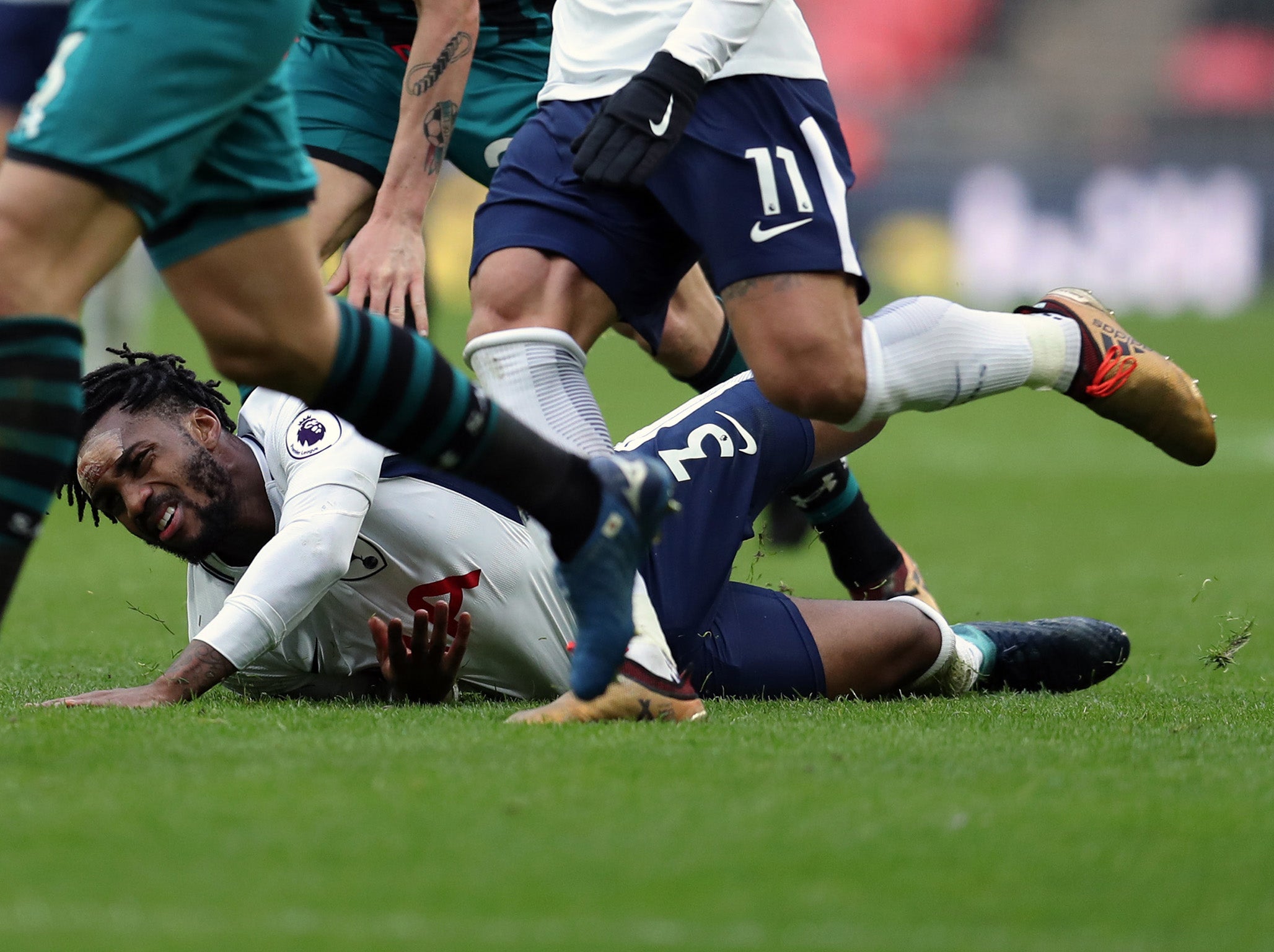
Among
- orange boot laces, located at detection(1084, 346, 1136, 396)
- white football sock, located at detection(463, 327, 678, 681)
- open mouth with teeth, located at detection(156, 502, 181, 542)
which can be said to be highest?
orange boot laces, located at detection(1084, 346, 1136, 396)

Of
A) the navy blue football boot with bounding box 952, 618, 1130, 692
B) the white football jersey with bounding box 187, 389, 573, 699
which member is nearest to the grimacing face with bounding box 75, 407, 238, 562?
the white football jersey with bounding box 187, 389, 573, 699

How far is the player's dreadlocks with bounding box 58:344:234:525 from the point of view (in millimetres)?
3656

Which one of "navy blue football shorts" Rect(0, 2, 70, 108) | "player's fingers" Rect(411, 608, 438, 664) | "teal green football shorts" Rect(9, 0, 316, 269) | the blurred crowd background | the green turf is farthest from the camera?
the blurred crowd background

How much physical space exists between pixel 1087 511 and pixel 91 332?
6.32 m

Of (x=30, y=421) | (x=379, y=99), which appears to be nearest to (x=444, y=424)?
(x=30, y=421)

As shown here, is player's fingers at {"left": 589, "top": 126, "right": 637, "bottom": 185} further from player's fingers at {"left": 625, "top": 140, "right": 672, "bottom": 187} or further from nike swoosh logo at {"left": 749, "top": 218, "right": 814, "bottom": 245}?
nike swoosh logo at {"left": 749, "top": 218, "right": 814, "bottom": 245}

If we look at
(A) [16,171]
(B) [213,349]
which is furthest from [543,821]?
(A) [16,171]

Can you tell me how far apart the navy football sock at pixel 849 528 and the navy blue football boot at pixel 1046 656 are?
0.50 meters

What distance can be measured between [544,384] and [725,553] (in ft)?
1.97

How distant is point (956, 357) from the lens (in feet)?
11.2

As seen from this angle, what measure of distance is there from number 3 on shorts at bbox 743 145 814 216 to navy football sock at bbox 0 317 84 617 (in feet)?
4.29

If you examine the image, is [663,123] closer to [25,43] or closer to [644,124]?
[644,124]

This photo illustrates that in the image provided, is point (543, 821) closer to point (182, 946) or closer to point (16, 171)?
point (182, 946)

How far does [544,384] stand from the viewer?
3.36 m
